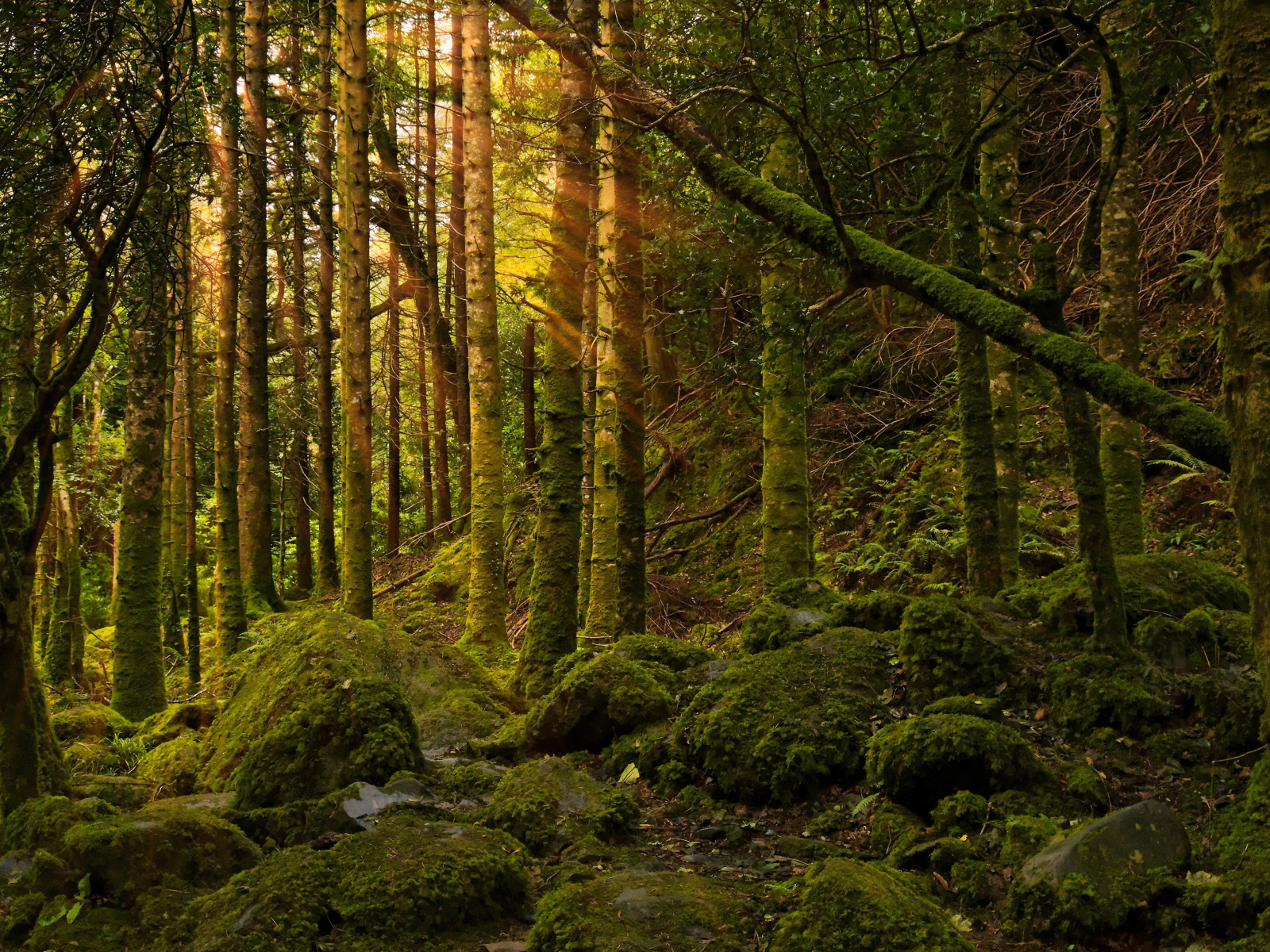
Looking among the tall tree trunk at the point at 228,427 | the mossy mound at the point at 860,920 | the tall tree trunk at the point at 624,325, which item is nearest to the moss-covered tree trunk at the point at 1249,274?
the mossy mound at the point at 860,920

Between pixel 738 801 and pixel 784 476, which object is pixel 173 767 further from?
pixel 784 476

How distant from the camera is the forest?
3.88m

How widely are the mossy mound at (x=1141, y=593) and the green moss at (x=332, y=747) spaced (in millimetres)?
4927

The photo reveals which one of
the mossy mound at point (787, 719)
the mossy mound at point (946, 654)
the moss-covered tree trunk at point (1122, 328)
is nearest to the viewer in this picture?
the mossy mound at point (787, 719)

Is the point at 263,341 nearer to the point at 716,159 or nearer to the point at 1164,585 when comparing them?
the point at 716,159

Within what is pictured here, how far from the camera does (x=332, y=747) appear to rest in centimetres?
602

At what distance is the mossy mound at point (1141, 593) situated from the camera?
6.59 meters

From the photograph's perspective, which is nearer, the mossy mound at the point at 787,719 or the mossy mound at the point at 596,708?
the mossy mound at the point at 787,719

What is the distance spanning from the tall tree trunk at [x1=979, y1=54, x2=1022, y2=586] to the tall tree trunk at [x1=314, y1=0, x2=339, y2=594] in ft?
37.7

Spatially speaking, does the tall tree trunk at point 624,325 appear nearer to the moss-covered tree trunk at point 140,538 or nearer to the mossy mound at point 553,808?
the mossy mound at point 553,808

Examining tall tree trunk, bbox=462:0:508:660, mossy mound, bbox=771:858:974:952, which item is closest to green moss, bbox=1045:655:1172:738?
mossy mound, bbox=771:858:974:952

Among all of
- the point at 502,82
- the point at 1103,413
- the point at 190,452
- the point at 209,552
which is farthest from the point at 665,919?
the point at 209,552

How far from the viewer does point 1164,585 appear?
6.98 metres

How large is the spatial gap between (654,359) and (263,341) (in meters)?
8.22
